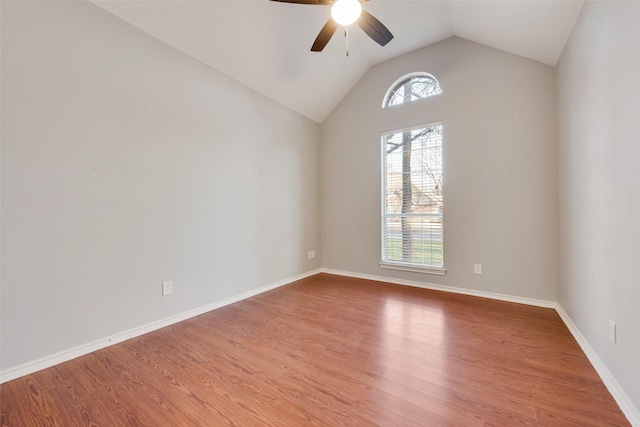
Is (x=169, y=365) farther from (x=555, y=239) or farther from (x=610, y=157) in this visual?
(x=555, y=239)

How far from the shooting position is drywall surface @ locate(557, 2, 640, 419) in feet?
4.25

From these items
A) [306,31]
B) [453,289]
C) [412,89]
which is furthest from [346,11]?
[453,289]

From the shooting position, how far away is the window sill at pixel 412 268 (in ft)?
11.0

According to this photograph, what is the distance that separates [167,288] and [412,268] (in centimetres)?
298

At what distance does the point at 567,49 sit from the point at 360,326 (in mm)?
3137

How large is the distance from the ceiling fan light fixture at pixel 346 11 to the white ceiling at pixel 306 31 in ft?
3.36

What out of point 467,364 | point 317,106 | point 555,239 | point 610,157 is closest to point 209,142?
point 317,106

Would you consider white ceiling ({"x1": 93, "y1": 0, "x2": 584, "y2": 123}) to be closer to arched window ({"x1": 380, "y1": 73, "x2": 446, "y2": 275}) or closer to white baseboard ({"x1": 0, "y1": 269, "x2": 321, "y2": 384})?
arched window ({"x1": 380, "y1": 73, "x2": 446, "y2": 275})

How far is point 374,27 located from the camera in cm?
208

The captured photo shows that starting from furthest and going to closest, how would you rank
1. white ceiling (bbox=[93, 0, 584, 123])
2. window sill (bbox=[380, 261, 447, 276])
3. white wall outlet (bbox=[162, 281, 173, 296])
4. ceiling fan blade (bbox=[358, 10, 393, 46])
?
window sill (bbox=[380, 261, 447, 276]) < white wall outlet (bbox=[162, 281, 173, 296]) < white ceiling (bbox=[93, 0, 584, 123]) < ceiling fan blade (bbox=[358, 10, 393, 46])

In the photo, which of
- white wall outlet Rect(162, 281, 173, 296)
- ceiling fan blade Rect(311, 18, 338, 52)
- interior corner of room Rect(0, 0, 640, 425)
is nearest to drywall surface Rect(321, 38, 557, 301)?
interior corner of room Rect(0, 0, 640, 425)

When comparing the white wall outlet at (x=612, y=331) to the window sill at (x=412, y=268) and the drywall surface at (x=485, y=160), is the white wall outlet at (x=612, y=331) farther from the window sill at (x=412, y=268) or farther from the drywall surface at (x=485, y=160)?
the window sill at (x=412, y=268)

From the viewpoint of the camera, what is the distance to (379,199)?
→ 152 inches

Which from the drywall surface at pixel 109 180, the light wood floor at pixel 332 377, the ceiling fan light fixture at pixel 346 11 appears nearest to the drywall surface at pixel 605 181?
the light wood floor at pixel 332 377
